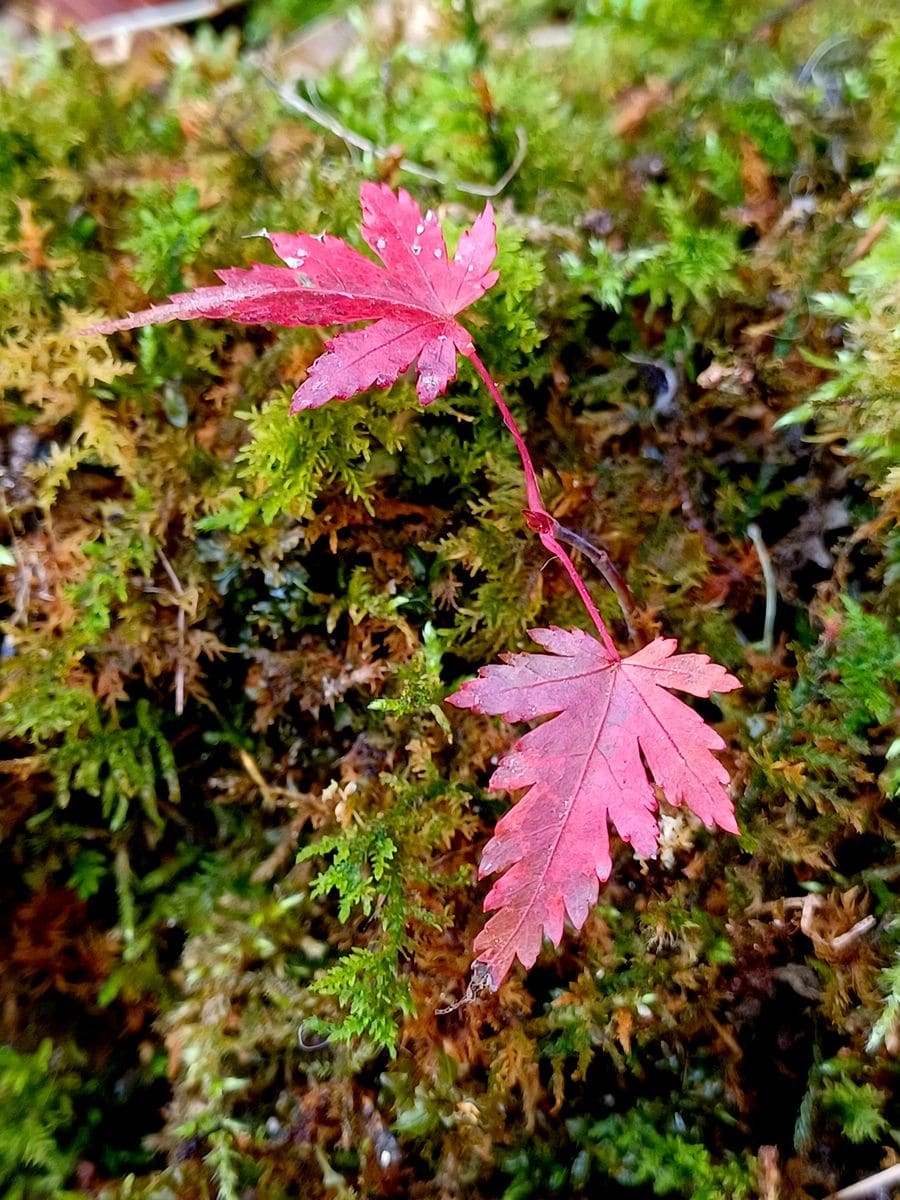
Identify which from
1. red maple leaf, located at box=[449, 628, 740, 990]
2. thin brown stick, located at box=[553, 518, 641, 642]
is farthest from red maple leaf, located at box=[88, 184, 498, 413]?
red maple leaf, located at box=[449, 628, 740, 990]

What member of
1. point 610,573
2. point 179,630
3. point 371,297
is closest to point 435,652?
point 610,573

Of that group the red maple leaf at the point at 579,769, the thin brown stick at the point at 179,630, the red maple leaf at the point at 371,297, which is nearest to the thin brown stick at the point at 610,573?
the red maple leaf at the point at 579,769

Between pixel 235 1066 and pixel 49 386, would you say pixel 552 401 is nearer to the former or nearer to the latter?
pixel 49 386

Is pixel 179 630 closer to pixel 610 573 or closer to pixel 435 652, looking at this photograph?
pixel 435 652

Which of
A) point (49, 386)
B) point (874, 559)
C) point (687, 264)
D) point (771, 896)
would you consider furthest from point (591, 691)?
point (49, 386)

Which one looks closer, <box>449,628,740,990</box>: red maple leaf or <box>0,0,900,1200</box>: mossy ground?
<box>449,628,740,990</box>: red maple leaf

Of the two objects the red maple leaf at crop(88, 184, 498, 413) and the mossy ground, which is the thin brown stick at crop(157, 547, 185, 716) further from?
the red maple leaf at crop(88, 184, 498, 413)
